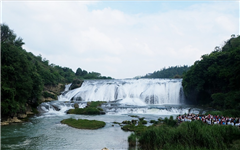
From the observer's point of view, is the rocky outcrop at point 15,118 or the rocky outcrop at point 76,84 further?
the rocky outcrop at point 76,84

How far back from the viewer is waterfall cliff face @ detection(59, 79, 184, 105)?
3566cm

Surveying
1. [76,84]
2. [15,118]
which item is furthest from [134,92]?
[15,118]

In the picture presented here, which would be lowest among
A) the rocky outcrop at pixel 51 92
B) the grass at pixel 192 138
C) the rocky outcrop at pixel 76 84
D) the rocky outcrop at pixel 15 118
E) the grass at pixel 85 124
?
the grass at pixel 85 124

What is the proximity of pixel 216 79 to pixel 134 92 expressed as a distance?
14697mm

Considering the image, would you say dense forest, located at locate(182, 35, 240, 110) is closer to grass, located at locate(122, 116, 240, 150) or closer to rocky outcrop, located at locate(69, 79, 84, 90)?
grass, located at locate(122, 116, 240, 150)

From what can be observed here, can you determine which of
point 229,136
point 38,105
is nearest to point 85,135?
point 229,136

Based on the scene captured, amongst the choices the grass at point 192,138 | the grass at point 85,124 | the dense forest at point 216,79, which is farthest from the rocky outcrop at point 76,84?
the grass at point 192,138

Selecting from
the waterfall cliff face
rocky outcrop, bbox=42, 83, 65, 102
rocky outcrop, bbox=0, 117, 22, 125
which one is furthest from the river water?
rocky outcrop, bbox=42, 83, 65, 102

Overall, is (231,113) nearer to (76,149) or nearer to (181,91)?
(76,149)

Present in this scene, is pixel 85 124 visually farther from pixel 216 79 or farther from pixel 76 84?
pixel 76 84

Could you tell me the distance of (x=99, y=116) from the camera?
78.7ft

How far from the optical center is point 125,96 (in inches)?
1495

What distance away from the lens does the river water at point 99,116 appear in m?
12.9

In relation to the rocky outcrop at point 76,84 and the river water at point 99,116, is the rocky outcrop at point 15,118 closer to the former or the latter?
the river water at point 99,116
